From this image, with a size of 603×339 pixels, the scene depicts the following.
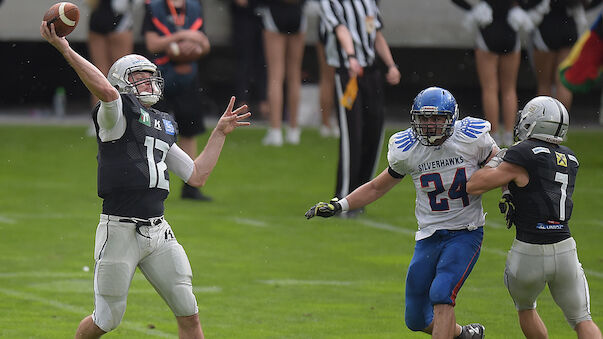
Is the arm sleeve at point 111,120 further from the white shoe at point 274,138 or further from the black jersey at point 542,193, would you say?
the white shoe at point 274,138

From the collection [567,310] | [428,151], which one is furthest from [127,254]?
[567,310]

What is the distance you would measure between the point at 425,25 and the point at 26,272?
1196 cm

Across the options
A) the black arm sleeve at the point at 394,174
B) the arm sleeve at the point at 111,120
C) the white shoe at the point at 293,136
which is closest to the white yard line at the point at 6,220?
the arm sleeve at the point at 111,120

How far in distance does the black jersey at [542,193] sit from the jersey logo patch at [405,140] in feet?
1.77

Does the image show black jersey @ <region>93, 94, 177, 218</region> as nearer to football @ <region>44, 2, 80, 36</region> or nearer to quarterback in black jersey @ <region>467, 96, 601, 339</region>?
football @ <region>44, 2, 80, 36</region>

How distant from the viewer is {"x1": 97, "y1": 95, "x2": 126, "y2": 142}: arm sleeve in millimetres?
5664

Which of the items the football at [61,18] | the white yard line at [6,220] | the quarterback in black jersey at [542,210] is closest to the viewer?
the football at [61,18]

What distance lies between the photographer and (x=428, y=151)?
245 inches

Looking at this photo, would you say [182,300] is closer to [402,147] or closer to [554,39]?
[402,147]

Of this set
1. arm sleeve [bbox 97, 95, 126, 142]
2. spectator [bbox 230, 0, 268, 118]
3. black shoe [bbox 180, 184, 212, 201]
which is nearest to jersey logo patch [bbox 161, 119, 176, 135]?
arm sleeve [bbox 97, 95, 126, 142]

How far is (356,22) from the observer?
10773 mm

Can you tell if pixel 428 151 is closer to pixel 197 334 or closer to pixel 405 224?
pixel 197 334

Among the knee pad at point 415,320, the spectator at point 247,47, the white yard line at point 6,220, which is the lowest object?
the spectator at point 247,47

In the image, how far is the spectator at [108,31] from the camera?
15.2 meters
